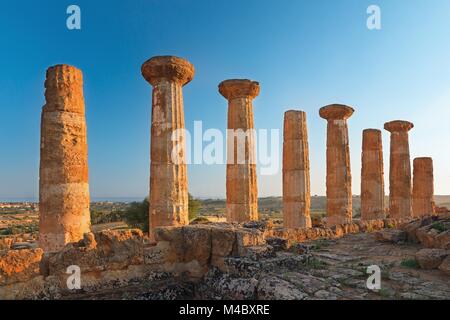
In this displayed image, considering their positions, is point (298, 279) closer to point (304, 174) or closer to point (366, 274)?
point (366, 274)

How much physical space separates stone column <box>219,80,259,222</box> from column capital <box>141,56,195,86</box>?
339 cm

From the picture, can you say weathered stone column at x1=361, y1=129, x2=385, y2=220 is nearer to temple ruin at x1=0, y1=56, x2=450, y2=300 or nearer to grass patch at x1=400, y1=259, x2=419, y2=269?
temple ruin at x1=0, y1=56, x2=450, y2=300

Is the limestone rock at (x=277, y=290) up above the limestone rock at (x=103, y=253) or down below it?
below

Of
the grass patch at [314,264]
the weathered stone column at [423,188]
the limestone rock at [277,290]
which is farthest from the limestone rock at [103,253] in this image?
the weathered stone column at [423,188]

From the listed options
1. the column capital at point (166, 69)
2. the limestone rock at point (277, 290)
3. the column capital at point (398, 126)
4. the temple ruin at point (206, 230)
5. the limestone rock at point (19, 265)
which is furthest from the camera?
the column capital at point (398, 126)

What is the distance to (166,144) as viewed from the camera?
1409 cm

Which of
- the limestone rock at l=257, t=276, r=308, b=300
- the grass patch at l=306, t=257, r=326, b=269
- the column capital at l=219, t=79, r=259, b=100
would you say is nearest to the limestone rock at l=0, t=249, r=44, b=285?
the limestone rock at l=257, t=276, r=308, b=300

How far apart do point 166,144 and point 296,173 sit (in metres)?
8.03

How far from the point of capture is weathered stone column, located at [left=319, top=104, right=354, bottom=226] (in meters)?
21.1

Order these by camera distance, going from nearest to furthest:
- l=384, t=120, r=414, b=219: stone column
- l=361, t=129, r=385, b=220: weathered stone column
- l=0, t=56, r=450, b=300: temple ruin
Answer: l=0, t=56, r=450, b=300: temple ruin < l=361, t=129, r=385, b=220: weathered stone column < l=384, t=120, r=414, b=219: stone column

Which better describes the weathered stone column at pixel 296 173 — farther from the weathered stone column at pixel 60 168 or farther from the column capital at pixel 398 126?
the weathered stone column at pixel 60 168

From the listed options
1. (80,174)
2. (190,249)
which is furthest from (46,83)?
(190,249)

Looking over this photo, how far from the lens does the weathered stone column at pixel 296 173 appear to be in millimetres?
19016

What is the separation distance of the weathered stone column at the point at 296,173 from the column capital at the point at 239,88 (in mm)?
2886
